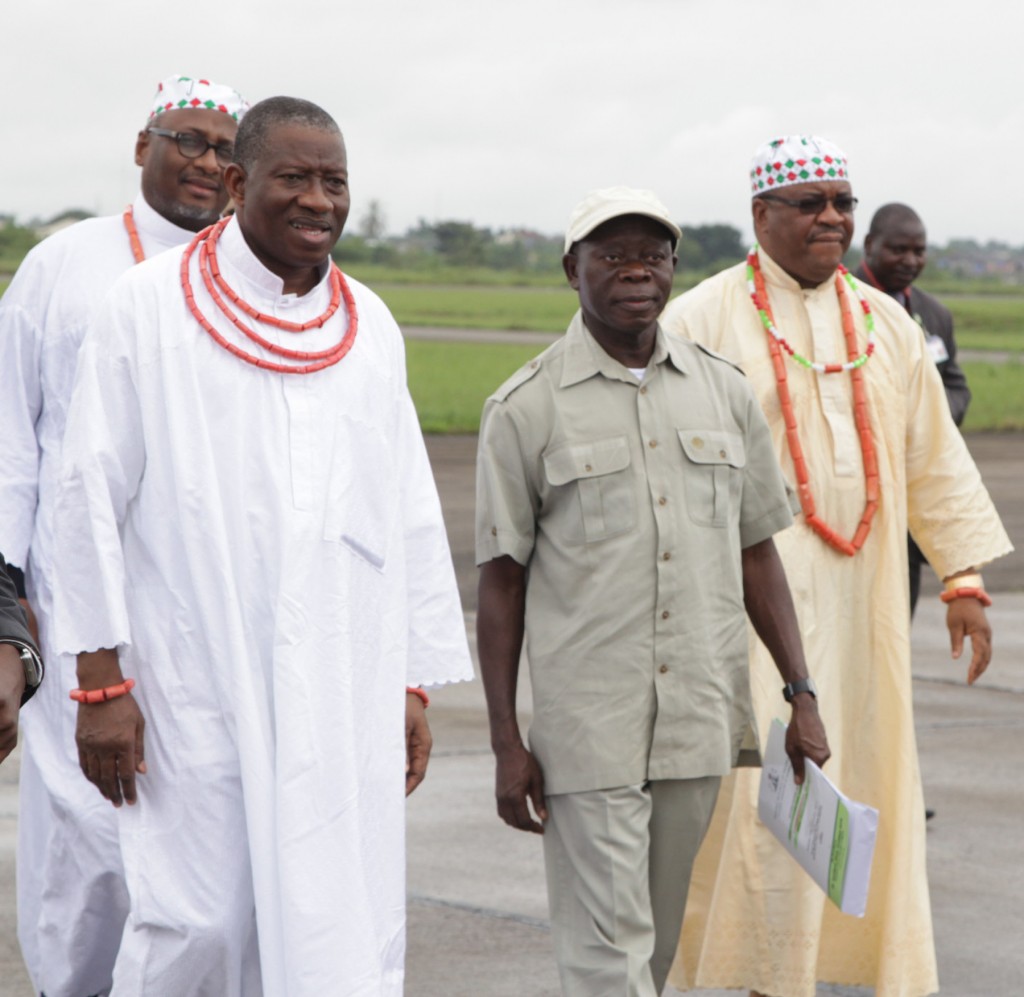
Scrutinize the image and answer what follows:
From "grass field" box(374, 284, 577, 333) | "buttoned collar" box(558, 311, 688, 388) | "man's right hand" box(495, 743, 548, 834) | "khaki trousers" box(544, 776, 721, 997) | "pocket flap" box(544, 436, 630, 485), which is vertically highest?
"buttoned collar" box(558, 311, 688, 388)

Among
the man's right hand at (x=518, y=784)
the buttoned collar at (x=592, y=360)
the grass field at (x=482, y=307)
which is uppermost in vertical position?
the buttoned collar at (x=592, y=360)

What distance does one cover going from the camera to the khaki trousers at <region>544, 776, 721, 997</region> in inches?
167

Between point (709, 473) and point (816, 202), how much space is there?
114cm

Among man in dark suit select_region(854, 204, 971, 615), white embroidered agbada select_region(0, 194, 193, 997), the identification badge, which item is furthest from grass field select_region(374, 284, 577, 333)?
white embroidered agbada select_region(0, 194, 193, 997)

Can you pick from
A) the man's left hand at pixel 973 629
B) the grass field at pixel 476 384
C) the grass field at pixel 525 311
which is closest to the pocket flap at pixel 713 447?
the man's left hand at pixel 973 629

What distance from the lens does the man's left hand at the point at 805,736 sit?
468 centimetres

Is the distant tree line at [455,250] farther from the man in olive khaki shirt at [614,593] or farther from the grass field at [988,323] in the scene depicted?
the man in olive khaki shirt at [614,593]

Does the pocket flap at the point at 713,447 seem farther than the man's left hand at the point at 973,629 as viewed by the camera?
No

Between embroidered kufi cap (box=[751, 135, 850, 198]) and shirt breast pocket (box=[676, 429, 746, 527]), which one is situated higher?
embroidered kufi cap (box=[751, 135, 850, 198])

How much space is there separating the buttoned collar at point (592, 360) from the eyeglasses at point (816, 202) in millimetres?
924

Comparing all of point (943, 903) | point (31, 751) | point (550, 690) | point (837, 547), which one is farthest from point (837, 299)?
point (31, 751)

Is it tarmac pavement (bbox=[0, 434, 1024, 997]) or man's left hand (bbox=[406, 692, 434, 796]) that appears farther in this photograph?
tarmac pavement (bbox=[0, 434, 1024, 997])

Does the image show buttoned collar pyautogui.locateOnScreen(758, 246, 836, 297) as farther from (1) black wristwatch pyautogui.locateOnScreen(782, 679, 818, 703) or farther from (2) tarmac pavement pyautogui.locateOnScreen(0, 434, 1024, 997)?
(2) tarmac pavement pyautogui.locateOnScreen(0, 434, 1024, 997)

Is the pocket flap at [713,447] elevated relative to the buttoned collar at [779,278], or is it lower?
lower
